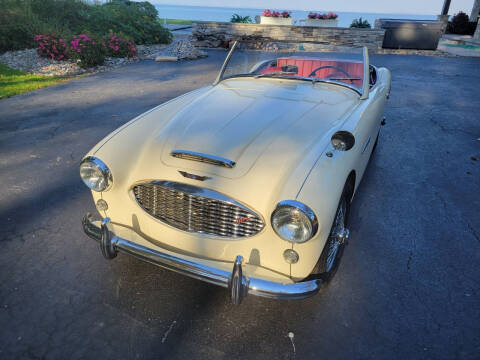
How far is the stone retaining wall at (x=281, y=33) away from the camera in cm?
1381

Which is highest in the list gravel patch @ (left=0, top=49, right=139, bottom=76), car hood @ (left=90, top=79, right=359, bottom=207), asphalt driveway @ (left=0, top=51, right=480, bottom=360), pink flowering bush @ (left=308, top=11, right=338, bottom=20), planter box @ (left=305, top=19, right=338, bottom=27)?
pink flowering bush @ (left=308, top=11, right=338, bottom=20)

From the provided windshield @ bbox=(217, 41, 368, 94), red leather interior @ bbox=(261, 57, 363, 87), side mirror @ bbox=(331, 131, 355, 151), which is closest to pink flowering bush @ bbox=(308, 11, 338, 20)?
windshield @ bbox=(217, 41, 368, 94)

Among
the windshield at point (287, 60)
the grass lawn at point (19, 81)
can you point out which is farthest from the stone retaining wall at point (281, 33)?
the windshield at point (287, 60)

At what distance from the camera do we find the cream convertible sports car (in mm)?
1829

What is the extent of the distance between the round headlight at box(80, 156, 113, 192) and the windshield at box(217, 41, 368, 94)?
1.93 m

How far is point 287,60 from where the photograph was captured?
3.83 m

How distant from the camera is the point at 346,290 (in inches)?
92.6

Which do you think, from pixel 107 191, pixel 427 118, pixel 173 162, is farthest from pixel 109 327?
pixel 427 118

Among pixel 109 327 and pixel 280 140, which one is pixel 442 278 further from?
pixel 109 327

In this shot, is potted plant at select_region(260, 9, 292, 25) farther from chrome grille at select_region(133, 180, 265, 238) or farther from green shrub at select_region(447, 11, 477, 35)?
chrome grille at select_region(133, 180, 265, 238)

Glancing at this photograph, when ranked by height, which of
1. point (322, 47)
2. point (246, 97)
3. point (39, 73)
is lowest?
point (39, 73)

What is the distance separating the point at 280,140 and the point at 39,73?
30.5 ft

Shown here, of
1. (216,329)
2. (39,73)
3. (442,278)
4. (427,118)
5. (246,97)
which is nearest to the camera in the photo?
(216,329)

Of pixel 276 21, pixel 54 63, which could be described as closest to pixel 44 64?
pixel 54 63
